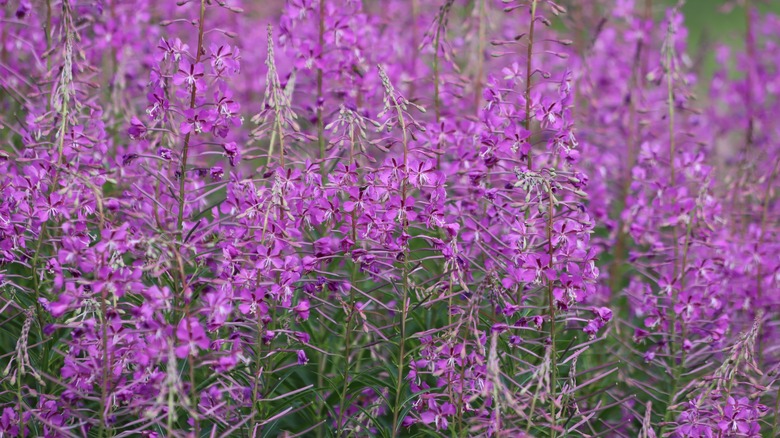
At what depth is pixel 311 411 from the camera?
391 cm

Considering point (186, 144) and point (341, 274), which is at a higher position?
point (186, 144)

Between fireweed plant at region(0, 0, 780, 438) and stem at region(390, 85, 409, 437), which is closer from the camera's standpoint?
fireweed plant at region(0, 0, 780, 438)

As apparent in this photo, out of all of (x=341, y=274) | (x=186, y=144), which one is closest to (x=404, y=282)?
(x=341, y=274)

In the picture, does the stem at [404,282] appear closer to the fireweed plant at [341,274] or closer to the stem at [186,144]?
the fireweed plant at [341,274]

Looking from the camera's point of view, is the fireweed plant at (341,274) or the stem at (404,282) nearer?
the fireweed plant at (341,274)

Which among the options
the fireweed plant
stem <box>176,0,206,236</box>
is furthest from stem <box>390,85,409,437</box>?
stem <box>176,0,206,236</box>

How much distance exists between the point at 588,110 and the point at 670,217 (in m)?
2.45

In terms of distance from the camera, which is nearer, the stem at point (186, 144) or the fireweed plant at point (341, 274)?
the fireweed plant at point (341, 274)

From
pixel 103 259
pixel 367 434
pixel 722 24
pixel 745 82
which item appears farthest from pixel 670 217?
pixel 722 24

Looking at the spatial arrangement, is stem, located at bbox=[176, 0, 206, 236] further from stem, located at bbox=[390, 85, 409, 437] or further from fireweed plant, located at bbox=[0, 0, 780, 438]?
stem, located at bbox=[390, 85, 409, 437]

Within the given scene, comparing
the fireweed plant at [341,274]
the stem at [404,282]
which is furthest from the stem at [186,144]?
the stem at [404,282]

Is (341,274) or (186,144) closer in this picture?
(186,144)

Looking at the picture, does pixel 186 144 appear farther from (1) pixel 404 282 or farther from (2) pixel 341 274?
(1) pixel 404 282

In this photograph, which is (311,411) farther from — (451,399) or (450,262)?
(450,262)
